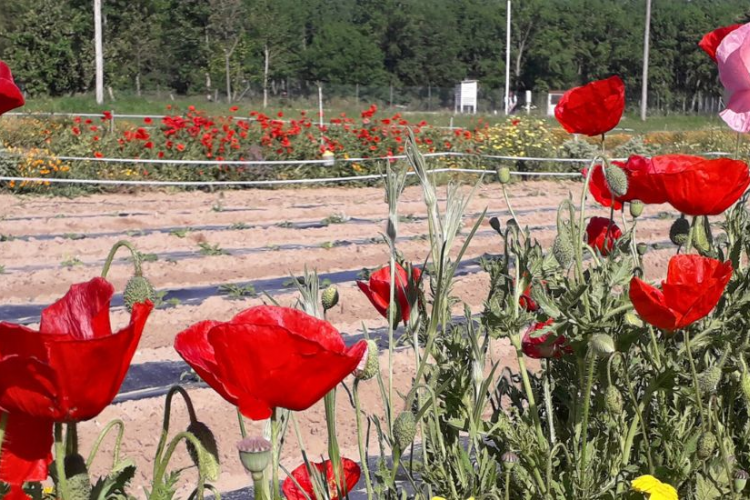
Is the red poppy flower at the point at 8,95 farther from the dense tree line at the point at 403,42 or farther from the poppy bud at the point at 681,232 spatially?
the dense tree line at the point at 403,42

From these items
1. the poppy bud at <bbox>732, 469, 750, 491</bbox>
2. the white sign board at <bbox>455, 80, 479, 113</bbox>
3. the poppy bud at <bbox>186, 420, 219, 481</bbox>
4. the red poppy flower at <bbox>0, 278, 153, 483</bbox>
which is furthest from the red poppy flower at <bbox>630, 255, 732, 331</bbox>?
the white sign board at <bbox>455, 80, 479, 113</bbox>

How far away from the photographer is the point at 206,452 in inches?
36.7

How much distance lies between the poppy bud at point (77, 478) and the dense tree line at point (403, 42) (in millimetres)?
32598

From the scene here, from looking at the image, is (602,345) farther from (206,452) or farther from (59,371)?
(59,371)

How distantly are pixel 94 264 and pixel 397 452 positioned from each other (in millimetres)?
5760

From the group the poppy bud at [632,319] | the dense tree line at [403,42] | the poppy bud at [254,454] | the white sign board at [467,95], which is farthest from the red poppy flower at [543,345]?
the white sign board at [467,95]

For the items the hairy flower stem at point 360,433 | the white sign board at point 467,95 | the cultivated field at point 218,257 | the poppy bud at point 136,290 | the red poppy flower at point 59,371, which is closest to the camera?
the red poppy flower at point 59,371

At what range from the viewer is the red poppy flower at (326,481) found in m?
1.27

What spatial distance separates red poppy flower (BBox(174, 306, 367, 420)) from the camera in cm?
84

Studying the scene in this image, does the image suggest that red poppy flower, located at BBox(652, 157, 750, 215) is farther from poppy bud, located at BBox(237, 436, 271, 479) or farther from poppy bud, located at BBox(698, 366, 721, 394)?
poppy bud, located at BBox(237, 436, 271, 479)

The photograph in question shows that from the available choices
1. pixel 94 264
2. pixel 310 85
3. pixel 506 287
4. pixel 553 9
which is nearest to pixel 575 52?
pixel 553 9

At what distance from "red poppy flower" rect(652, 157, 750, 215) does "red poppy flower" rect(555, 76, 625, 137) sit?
0.26 m

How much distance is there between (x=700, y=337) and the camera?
148cm

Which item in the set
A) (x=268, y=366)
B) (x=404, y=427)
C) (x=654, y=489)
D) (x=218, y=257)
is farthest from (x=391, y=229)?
(x=218, y=257)
